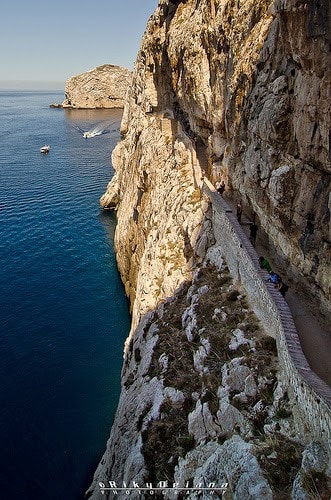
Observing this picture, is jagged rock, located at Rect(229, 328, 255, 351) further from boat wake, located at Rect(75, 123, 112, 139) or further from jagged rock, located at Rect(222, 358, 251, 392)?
boat wake, located at Rect(75, 123, 112, 139)

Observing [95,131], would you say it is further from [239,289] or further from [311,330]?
[311,330]

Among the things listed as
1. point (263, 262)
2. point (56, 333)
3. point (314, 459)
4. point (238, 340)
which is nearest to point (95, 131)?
point (56, 333)

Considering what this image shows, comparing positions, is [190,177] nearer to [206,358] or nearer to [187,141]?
[187,141]

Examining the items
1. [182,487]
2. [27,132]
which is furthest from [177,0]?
[27,132]

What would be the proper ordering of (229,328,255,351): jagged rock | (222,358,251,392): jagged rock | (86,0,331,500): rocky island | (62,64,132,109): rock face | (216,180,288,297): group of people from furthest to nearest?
(62,64,132,109): rock face
(216,180,288,297): group of people
(229,328,255,351): jagged rock
(222,358,251,392): jagged rock
(86,0,331,500): rocky island

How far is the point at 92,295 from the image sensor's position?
44594 millimetres

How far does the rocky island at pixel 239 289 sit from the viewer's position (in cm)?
1433

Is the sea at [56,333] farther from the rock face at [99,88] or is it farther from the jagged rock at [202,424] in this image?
the rock face at [99,88]

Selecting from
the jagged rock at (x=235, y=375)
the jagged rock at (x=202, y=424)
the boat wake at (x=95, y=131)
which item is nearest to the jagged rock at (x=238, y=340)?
the jagged rock at (x=235, y=375)

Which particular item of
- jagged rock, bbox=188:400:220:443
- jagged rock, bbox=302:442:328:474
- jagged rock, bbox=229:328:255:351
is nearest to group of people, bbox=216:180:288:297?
jagged rock, bbox=229:328:255:351

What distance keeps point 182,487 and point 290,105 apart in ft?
60.9

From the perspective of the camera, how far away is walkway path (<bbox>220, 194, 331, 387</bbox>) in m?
16.1

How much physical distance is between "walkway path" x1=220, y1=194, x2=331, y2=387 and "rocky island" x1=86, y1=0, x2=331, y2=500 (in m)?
0.74

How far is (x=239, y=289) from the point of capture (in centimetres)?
2303
